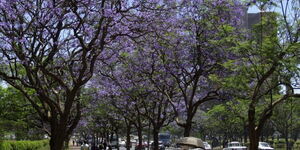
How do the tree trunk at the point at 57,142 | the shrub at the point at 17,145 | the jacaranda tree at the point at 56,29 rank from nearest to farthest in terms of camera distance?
the jacaranda tree at the point at 56,29
the tree trunk at the point at 57,142
the shrub at the point at 17,145

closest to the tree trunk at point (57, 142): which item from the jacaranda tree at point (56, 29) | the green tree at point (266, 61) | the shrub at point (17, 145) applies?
the jacaranda tree at point (56, 29)

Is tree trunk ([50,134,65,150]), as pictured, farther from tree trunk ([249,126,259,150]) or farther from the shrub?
tree trunk ([249,126,259,150])

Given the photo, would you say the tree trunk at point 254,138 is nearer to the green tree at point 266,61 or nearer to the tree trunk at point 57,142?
the green tree at point 266,61

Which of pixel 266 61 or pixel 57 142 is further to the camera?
pixel 57 142

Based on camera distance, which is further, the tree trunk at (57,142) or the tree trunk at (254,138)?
the tree trunk at (57,142)

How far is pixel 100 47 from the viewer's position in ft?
45.3

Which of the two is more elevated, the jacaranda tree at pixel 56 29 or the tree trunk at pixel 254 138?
the jacaranda tree at pixel 56 29

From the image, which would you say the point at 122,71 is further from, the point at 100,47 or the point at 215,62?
the point at 100,47

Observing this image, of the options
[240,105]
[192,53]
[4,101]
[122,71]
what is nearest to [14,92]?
[4,101]

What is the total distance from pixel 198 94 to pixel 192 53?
13.9 feet

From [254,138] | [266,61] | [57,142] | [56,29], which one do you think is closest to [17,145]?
[57,142]

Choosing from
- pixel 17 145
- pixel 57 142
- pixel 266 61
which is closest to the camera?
pixel 266 61

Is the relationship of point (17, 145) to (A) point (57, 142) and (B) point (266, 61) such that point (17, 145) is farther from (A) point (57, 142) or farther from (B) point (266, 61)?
(B) point (266, 61)

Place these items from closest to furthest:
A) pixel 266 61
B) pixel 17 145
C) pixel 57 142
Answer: pixel 266 61, pixel 57 142, pixel 17 145
